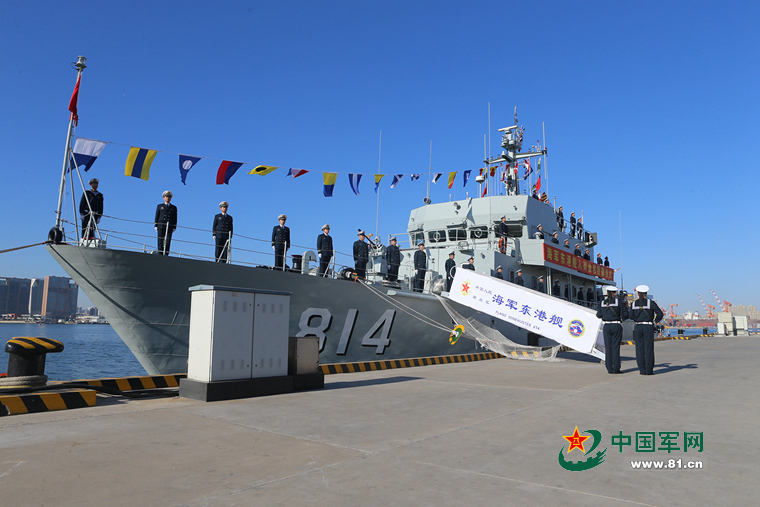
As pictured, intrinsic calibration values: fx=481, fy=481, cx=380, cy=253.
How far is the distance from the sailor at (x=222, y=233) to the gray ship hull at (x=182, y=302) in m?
0.53

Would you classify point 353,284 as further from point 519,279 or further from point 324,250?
point 519,279

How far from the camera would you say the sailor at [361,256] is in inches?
439

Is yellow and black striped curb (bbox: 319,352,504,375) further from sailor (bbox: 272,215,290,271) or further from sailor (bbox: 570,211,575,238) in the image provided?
sailor (bbox: 570,211,575,238)

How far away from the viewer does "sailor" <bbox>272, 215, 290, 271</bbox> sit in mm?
9414

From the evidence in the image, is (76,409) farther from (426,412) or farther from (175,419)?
(426,412)

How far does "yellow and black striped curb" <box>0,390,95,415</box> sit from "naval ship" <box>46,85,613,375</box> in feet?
8.56

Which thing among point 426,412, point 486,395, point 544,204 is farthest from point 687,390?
point 544,204

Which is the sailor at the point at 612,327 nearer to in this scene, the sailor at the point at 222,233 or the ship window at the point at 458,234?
the sailor at the point at 222,233

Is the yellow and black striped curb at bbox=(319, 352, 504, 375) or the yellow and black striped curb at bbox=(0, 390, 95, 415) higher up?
the yellow and black striped curb at bbox=(0, 390, 95, 415)

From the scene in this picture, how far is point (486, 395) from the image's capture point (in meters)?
6.05

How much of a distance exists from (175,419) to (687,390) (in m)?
6.29

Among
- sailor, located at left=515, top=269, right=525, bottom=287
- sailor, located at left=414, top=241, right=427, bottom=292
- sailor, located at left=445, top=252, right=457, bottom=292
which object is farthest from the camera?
sailor, located at left=515, top=269, right=525, bottom=287

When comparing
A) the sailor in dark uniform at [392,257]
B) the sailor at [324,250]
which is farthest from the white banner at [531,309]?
the sailor at [324,250]

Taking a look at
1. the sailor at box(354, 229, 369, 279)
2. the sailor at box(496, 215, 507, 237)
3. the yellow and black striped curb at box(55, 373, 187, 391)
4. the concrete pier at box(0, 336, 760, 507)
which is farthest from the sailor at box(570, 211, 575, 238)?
the yellow and black striped curb at box(55, 373, 187, 391)
